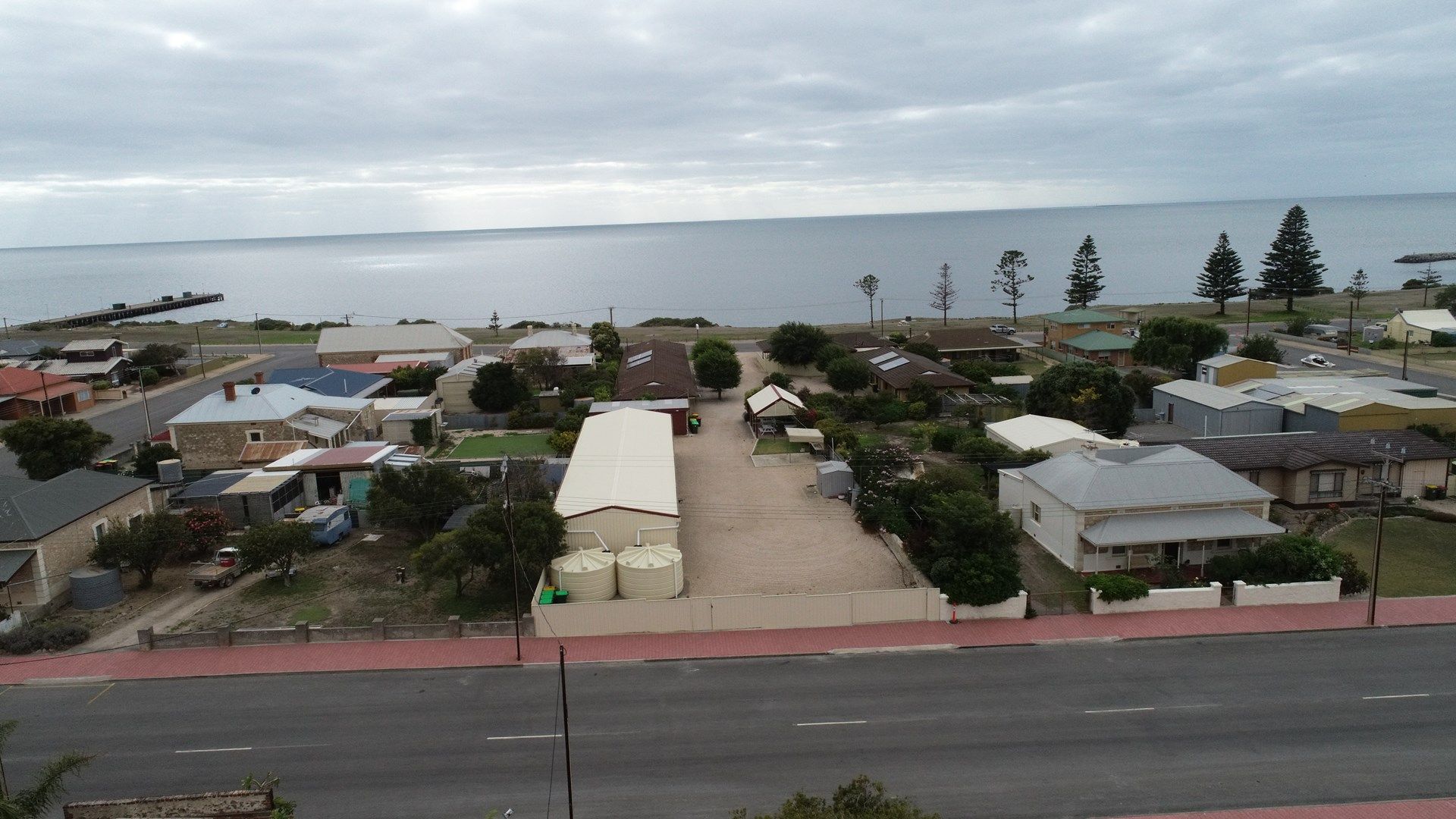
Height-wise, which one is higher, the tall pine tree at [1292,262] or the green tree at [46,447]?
the tall pine tree at [1292,262]

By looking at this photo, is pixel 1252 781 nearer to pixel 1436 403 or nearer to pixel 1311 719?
pixel 1311 719

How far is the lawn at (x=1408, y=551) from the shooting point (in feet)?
80.2

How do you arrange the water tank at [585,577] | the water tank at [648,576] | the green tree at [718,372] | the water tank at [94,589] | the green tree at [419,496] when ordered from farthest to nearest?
the green tree at [718,372] → the green tree at [419,496] → the water tank at [94,589] → the water tank at [648,576] → the water tank at [585,577]

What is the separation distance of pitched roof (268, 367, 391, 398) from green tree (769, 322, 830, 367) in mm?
23827

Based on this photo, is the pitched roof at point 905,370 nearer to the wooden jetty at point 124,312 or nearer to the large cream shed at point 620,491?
the large cream shed at point 620,491

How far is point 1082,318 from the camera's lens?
221 feet

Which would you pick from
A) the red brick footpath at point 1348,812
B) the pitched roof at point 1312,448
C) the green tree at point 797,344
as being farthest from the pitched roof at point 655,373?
the red brick footpath at point 1348,812

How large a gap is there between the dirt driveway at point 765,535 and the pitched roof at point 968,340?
26058 mm

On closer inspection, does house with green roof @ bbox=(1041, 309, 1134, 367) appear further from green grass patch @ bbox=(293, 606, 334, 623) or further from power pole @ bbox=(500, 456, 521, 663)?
green grass patch @ bbox=(293, 606, 334, 623)

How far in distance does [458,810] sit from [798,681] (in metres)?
7.61

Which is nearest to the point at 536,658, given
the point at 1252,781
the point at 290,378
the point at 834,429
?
the point at 1252,781

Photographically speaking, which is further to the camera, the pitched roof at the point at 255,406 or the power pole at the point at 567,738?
the pitched roof at the point at 255,406

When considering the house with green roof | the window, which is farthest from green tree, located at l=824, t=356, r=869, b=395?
the window

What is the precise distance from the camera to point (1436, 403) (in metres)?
36.9
